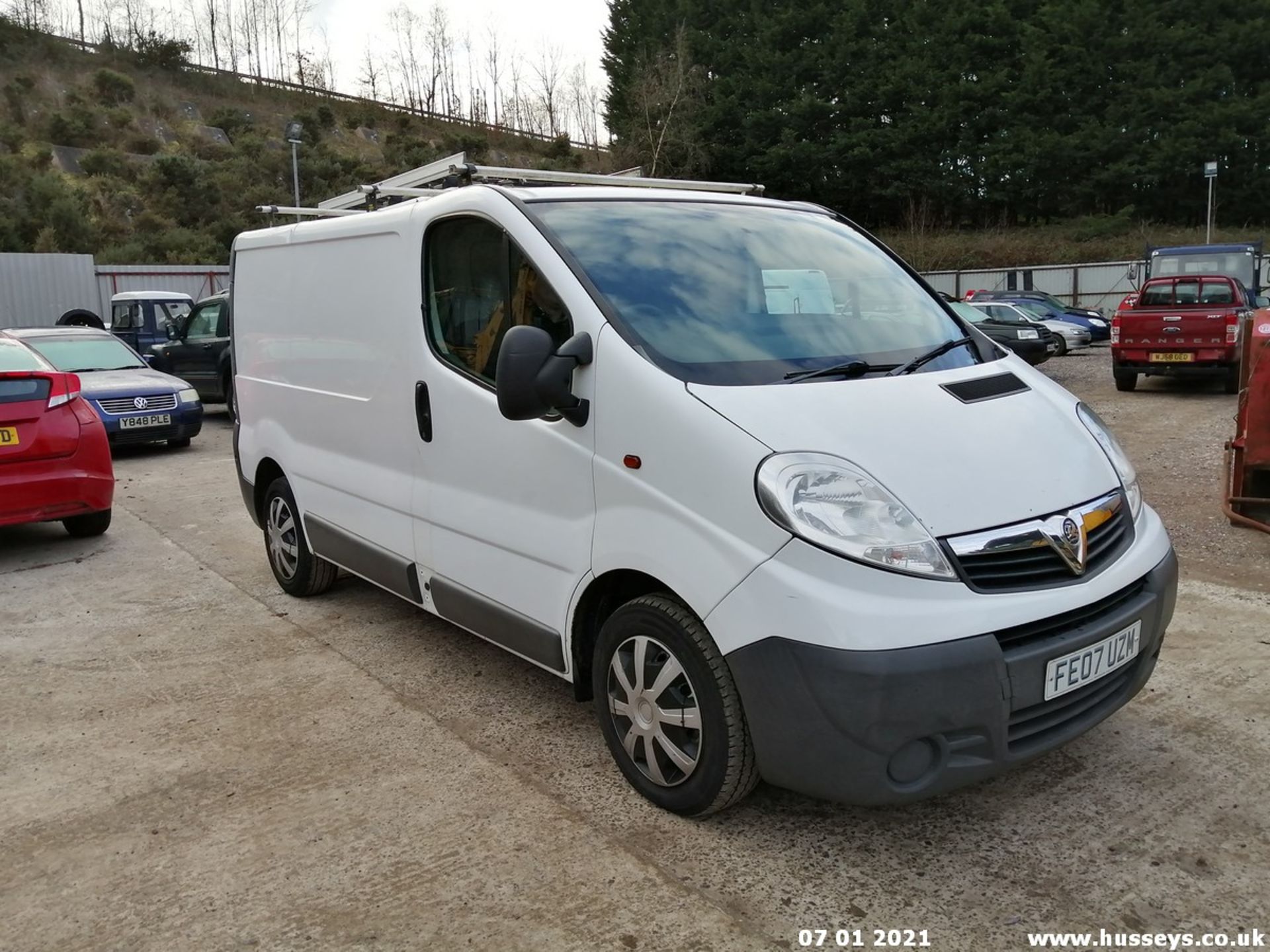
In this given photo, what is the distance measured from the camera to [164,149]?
43000mm

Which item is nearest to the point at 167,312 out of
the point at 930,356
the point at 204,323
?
the point at 204,323

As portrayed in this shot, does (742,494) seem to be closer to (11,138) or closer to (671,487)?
(671,487)

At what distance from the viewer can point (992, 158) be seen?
44375mm

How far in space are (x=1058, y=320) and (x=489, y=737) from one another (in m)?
23.9

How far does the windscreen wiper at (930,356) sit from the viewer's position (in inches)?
127

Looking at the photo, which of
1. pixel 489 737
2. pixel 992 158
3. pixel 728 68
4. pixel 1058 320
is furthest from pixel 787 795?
pixel 728 68

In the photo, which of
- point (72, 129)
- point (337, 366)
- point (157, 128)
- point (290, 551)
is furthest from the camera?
point (157, 128)

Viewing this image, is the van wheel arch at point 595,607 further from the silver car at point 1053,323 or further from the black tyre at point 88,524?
the silver car at point 1053,323

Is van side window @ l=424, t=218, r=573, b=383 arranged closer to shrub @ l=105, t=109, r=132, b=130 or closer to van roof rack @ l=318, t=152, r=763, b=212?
van roof rack @ l=318, t=152, r=763, b=212

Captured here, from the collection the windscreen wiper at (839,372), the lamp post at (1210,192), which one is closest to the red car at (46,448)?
the windscreen wiper at (839,372)

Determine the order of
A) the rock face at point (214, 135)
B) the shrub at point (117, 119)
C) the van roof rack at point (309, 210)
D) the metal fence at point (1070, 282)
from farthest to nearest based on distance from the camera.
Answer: the rock face at point (214, 135) < the shrub at point (117, 119) < the metal fence at point (1070, 282) < the van roof rack at point (309, 210)

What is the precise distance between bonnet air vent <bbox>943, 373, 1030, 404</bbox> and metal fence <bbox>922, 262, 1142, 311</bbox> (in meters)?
32.8

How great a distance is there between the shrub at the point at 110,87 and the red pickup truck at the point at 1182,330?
48.9 m

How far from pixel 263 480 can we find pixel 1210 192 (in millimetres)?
40375
